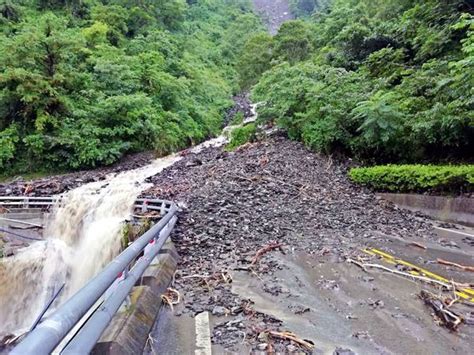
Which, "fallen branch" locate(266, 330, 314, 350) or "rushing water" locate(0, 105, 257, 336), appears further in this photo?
"rushing water" locate(0, 105, 257, 336)

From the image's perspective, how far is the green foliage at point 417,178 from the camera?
34.4 ft

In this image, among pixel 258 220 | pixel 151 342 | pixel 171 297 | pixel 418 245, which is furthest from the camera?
pixel 258 220

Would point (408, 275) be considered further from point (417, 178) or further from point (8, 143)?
point (8, 143)

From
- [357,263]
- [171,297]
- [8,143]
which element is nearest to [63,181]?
[8,143]

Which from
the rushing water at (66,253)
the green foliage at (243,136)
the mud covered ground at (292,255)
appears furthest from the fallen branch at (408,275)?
the green foliage at (243,136)

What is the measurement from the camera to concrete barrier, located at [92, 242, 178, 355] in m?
3.39

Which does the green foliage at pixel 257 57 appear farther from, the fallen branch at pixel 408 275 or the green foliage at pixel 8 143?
the fallen branch at pixel 408 275

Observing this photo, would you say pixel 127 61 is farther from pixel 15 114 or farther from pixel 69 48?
pixel 15 114

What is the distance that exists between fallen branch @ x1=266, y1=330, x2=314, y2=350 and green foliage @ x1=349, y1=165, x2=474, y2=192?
332 inches

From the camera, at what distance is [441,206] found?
1085 cm

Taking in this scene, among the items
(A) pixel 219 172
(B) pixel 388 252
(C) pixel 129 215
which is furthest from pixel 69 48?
(B) pixel 388 252

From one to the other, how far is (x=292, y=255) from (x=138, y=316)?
159 inches

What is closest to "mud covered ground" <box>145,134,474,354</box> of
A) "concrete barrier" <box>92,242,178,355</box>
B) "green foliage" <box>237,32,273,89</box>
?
"concrete barrier" <box>92,242,178,355</box>

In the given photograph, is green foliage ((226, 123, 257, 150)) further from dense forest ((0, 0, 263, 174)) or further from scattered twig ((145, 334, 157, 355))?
scattered twig ((145, 334, 157, 355))
